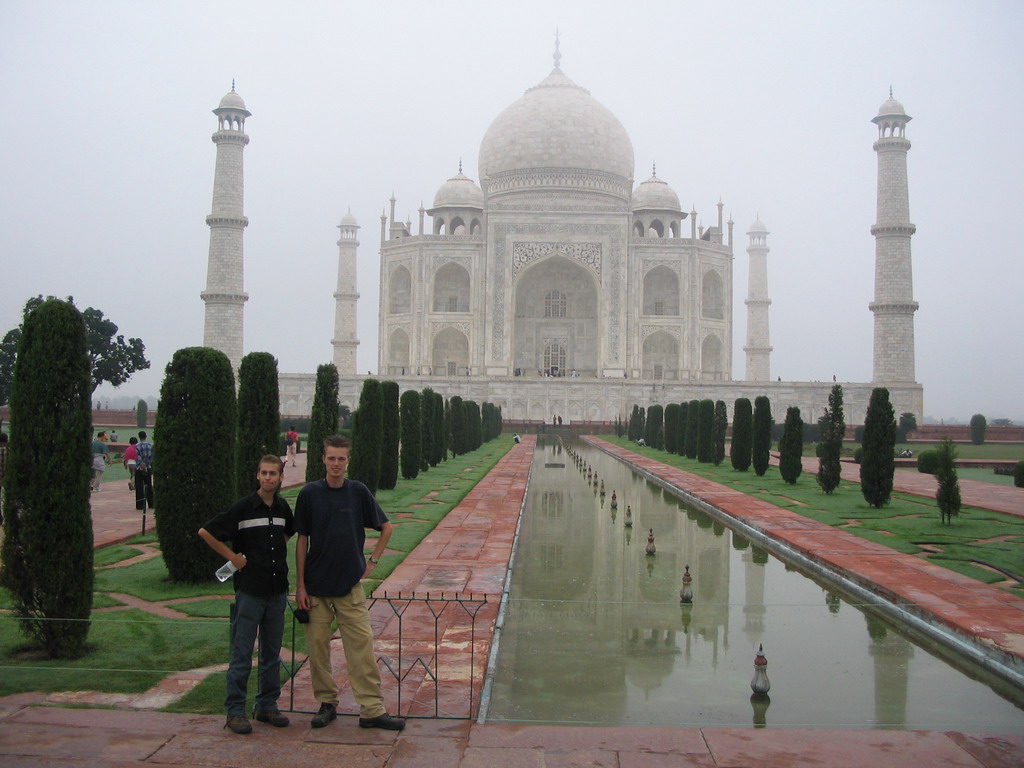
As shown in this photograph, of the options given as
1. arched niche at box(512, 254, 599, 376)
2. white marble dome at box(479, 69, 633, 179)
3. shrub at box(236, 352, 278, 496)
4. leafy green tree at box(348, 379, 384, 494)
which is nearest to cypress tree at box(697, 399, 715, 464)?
leafy green tree at box(348, 379, 384, 494)

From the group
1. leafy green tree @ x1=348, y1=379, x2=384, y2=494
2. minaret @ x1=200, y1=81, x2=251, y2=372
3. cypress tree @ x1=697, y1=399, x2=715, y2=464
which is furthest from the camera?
minaret @ x1=200, y1=81, x2=251, y2=372

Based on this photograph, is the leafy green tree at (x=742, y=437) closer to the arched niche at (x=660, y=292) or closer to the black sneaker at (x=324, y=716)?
the black sneaker at (x=324, y=716)

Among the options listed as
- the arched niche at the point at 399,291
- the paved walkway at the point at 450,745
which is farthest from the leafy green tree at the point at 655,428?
the paved walkway at the point at 450,745

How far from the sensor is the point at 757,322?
112 feet

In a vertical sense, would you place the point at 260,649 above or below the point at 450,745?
above

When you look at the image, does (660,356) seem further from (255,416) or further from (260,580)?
(260,580)

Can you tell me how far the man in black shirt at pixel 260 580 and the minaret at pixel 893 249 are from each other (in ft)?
86.6

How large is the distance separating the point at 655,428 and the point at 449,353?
12.6 meters

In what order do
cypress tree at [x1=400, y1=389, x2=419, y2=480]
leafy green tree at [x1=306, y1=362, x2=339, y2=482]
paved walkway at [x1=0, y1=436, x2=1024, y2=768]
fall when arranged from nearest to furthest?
paved walkway at [x1=0, y1=436, x2=1024, y2=768], leafy green tree at [x1=306, y1=362, x2=339, y2=482], cypress tree at [x1=400, y1=389, x2=419, y2=480]

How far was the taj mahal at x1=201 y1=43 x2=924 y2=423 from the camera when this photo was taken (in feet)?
95.4

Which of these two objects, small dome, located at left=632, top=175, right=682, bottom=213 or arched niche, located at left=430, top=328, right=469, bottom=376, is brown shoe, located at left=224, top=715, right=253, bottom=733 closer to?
arched niche, located at left=430, top=328, right=469, bottom=376

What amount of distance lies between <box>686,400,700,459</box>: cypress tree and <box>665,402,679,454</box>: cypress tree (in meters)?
1.32

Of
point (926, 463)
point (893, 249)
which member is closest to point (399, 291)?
point (893, 249)

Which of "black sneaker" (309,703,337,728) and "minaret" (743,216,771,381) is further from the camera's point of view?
"minaret" (743,216,771,381)
